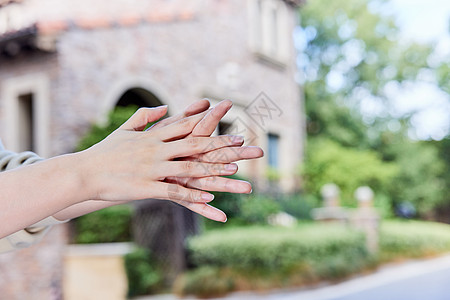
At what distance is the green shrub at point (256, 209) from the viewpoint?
5434 mm

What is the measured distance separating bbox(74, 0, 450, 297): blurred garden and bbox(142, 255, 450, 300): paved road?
10 centimetres

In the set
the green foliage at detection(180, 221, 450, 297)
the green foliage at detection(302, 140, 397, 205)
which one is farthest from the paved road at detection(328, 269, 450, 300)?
the green foliage at detection(302, 140, 397, 205)

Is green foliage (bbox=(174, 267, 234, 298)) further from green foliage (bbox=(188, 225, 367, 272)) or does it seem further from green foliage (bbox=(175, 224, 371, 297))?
green foliage (bbox=(188, 225, 367, 272))

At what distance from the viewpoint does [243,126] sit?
71 centimetres

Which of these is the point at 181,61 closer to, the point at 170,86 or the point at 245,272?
the point at 170,86

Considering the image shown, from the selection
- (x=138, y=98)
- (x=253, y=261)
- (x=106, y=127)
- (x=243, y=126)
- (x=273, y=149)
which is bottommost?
(x=253, y=261)

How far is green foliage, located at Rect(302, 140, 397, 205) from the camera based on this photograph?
7711 mm

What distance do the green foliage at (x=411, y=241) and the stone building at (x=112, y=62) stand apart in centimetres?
166

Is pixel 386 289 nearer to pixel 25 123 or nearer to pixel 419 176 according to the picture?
pixel 25 123

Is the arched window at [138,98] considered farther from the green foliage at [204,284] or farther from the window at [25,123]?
the green foliage at [204,284]

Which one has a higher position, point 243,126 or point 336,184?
point 243,126

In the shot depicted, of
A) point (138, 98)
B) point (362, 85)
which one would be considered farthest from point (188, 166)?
point (362, 85)

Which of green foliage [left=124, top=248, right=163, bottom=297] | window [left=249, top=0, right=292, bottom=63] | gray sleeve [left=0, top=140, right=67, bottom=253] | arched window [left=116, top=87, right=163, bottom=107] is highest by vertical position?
window [left=249, top=0, right=292, bottom=63]

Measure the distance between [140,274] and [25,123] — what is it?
167cm
